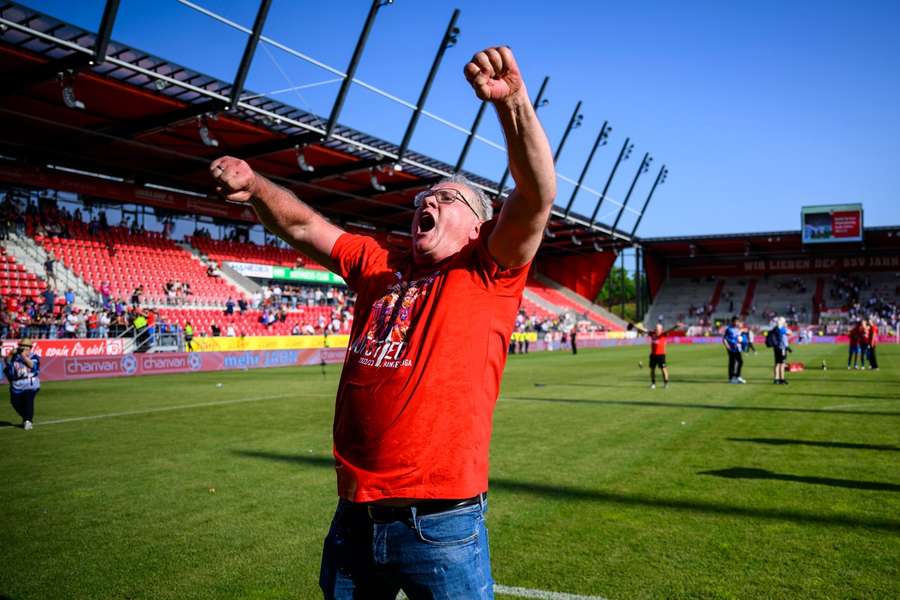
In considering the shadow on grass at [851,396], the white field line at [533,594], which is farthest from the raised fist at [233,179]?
the shadow on grass at [851,396]

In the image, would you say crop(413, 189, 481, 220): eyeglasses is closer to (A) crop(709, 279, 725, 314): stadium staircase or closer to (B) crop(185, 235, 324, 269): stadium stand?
(B) crop(185, 235, 324, 269): stadium stand

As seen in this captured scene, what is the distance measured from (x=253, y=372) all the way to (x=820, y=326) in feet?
175

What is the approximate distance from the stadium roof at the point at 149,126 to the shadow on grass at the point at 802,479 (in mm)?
18984

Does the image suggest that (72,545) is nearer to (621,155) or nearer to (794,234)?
(621,155)

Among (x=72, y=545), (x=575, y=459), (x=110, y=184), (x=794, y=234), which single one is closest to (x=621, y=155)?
(x=794, y=234)

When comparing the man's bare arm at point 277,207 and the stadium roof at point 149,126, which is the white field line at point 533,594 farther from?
the stadium roof at point 149,126

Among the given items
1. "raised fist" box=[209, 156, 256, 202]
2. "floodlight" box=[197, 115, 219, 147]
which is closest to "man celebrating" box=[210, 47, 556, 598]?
"raised fist" box=[209, 156, 256, 202]

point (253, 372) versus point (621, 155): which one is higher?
point (621, 155)

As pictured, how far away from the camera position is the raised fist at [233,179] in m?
2.62

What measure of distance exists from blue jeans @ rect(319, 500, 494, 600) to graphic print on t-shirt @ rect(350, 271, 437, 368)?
540mm

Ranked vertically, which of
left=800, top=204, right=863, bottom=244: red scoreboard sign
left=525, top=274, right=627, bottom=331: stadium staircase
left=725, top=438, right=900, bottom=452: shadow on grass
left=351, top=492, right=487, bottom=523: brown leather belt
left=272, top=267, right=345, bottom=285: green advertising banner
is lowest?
left=272, top=267, right=345, bottom=285: green advertising banner

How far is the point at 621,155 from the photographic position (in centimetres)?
5528

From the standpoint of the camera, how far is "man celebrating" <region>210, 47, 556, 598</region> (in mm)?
2166

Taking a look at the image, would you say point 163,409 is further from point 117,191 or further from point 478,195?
point 117,191
